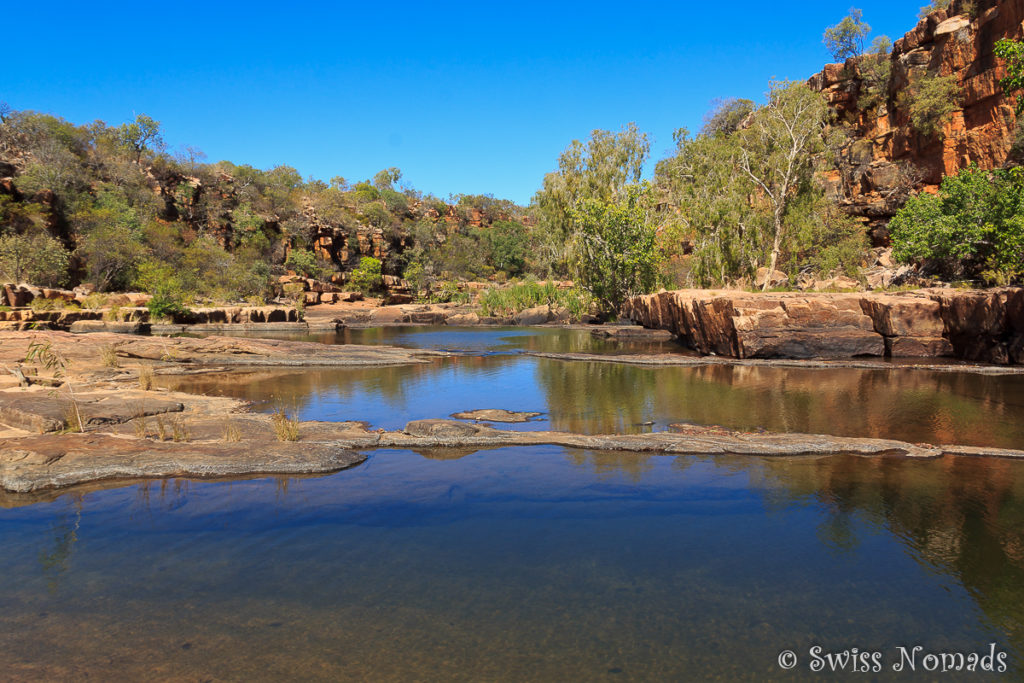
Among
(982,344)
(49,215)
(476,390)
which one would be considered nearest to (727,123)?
(982,344)

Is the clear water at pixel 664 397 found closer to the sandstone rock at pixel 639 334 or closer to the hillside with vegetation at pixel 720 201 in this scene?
the hillside with vegetation at pixel 720 201

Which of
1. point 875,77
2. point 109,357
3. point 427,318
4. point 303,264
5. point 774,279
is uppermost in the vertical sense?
point 875,77

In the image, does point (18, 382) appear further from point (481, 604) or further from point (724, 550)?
point (724, 550)

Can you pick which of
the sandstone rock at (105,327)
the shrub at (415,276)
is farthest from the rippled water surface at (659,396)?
the shrub at (415,276)

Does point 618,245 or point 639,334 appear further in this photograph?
point 618,245

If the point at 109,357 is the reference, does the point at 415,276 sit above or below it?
above

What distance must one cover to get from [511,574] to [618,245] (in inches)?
1189

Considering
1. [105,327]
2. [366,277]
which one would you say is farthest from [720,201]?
[366,277]

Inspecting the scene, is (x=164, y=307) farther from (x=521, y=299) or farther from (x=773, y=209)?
(x=773, y=209)

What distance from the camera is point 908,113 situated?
34.2m

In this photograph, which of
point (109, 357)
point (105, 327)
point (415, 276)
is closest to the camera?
point (109, 357)

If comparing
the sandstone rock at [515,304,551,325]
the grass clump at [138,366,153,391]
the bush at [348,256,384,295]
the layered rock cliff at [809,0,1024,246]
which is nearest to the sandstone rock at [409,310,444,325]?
the sandstone rock at [515,304,551,325]

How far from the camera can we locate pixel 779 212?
29625 millimetres

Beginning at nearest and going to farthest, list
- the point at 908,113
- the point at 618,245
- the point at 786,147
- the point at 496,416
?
the point at 496,416
the point at 786,147
the point at 618,245
the point at 908,113
